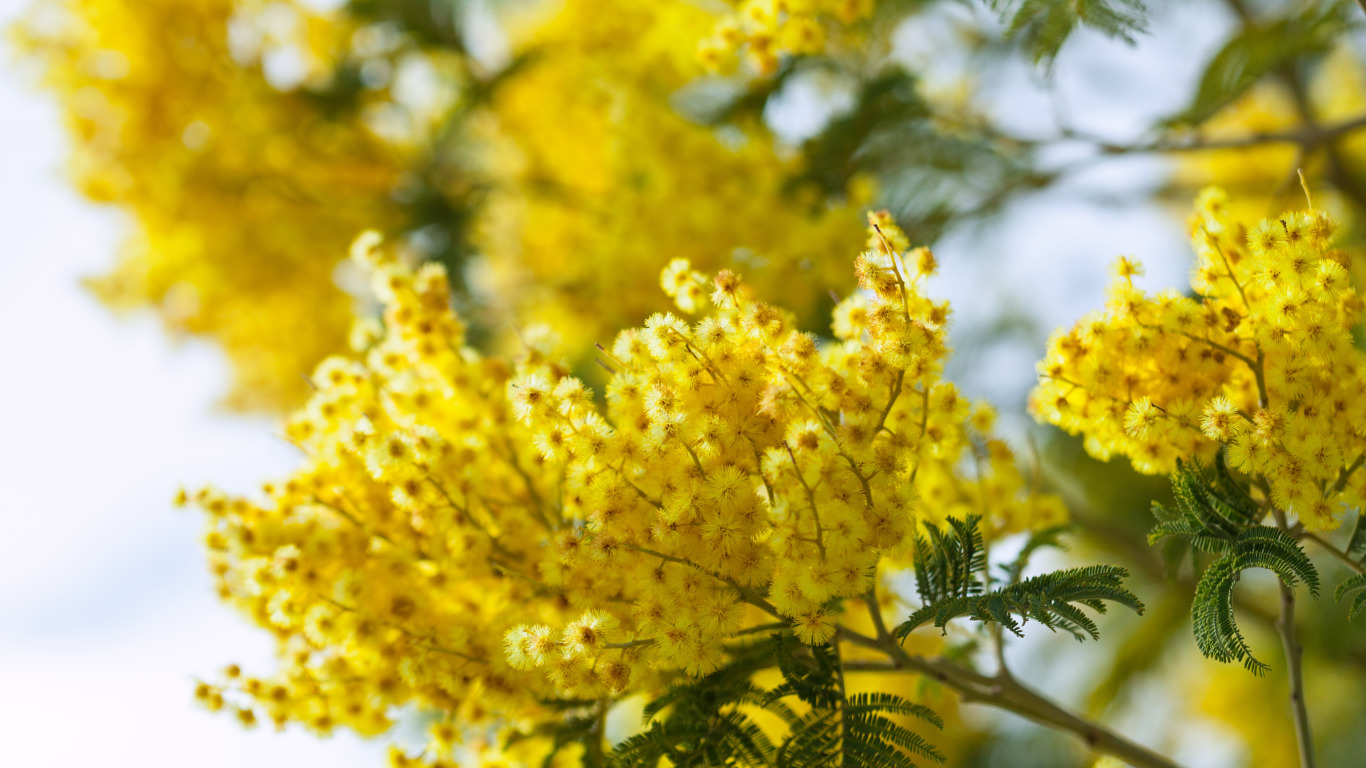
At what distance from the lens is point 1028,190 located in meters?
3.39

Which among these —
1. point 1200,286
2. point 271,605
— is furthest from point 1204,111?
point 271,605

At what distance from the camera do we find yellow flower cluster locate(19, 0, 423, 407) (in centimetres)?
475

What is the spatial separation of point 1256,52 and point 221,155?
4.49 meters

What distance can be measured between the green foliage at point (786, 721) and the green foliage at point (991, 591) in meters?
0.15

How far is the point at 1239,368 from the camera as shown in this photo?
Answer: 1.67 metres

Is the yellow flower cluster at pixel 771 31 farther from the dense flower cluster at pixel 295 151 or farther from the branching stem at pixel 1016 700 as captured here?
the branching stem at pixel 1016 700

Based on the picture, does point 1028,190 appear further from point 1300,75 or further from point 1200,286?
point 1300,75

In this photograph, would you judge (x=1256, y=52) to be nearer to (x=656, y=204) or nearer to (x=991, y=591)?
(x=656, y=204)

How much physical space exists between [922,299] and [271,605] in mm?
1368

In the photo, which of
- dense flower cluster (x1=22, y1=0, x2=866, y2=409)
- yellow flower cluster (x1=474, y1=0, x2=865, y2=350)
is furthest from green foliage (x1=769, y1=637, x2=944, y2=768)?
dense flower cluster (x1=22, y1=0, x2=866, y2=409)

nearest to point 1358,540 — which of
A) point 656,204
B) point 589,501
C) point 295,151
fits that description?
point 589,501

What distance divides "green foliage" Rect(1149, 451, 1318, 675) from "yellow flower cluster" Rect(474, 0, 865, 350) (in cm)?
135

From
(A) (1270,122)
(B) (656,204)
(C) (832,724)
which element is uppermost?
(A) (1270,122)

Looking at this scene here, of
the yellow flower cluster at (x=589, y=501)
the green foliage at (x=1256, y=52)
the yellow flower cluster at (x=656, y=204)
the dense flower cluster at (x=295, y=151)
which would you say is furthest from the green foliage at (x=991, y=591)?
the dense flower cluster at (x=295, y=151)
